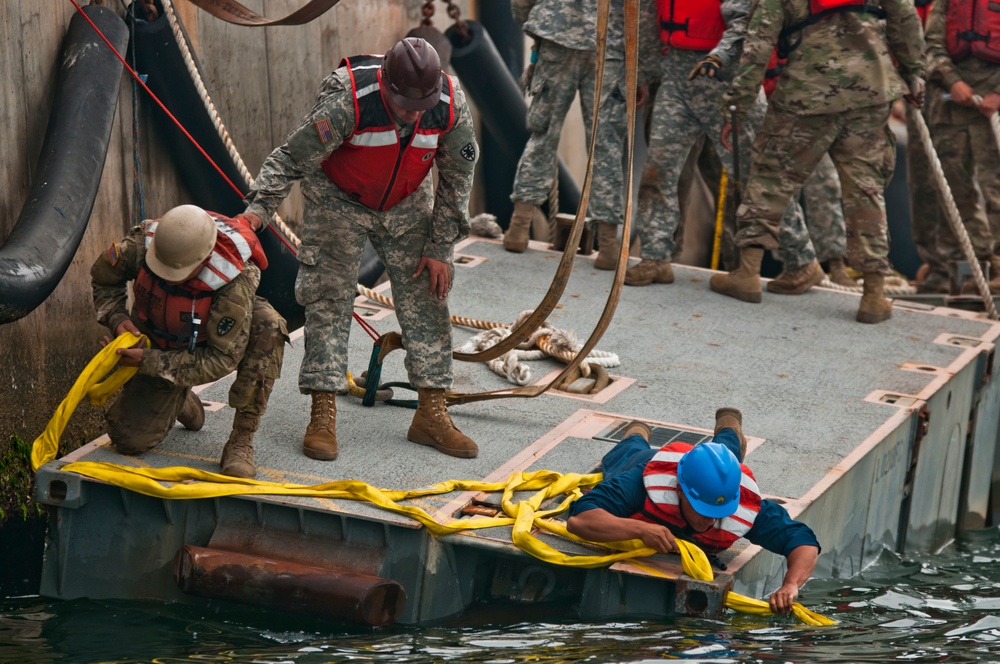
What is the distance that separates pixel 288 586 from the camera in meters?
5.39

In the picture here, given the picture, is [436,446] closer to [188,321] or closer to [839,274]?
[188,321]

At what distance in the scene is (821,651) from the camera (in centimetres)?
498

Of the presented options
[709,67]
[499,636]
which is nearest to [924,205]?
[709,67]

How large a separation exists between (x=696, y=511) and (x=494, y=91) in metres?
5.25

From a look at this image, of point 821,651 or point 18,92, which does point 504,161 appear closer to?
point 18,92

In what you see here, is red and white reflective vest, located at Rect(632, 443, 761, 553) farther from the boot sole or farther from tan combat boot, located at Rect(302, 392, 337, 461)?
tan combat boot, located at Rect(302, 392, 337, 461)

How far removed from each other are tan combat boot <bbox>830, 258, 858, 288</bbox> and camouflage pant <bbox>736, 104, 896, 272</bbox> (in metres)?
1.20

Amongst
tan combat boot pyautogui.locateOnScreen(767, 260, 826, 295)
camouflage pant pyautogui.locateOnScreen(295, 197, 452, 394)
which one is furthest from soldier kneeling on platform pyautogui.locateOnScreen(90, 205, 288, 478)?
tan combat boot pyautogui.locateOnScreen(767, 260, 826, 295)

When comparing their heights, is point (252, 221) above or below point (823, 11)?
below

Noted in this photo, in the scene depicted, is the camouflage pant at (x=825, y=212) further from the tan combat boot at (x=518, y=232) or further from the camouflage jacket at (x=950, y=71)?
the tan combat boot at (x=518, y=232)

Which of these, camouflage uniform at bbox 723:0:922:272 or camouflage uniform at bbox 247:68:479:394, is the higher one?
camouflage uniform at bbox 723:0:922:272

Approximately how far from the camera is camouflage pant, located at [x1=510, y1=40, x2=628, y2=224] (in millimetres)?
8391

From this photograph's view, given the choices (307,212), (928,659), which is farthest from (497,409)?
(928,659)

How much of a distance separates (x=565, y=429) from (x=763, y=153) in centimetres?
229
